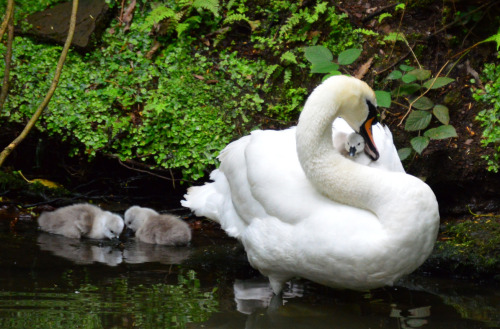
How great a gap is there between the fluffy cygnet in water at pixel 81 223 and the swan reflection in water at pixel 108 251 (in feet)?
0.22

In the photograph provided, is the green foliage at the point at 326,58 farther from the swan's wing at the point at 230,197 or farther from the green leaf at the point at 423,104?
the swan's wing at the point at 230,197

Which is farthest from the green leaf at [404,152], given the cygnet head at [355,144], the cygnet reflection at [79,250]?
the cygnet reflection at [79,250]

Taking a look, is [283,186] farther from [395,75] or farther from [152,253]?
[395,75]

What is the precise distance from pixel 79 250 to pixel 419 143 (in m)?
2.93

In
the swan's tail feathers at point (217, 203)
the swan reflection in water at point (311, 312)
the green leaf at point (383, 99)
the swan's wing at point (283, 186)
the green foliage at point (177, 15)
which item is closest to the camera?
the swan reflection in water at point (311, 312)

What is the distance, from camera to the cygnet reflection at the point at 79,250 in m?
5.44

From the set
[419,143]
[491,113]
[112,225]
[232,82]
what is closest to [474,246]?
[419,143]

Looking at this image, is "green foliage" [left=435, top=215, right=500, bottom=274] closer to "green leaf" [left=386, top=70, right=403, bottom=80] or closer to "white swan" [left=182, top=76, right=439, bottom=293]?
"white swan" [left=182, top=76, right=439, bottom=293]

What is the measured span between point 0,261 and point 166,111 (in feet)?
7.03

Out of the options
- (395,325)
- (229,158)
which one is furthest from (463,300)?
(229,158)

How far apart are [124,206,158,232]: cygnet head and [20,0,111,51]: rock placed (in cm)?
189

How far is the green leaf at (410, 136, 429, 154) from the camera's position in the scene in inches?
230

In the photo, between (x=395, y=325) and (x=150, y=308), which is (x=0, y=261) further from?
(x=395, y=325)

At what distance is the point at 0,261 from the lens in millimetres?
5129
